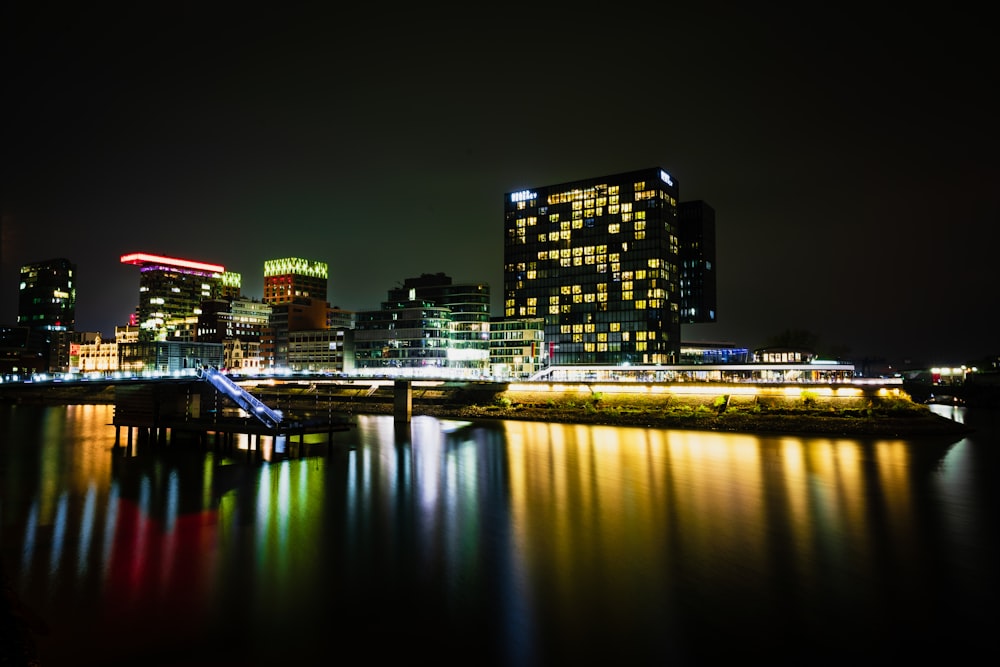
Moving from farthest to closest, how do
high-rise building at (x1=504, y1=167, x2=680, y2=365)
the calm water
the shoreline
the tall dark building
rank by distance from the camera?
the tall dark building, high-rise building at (x1=504, y1=167, x2=680, y2=365), the shoreline, the calm water

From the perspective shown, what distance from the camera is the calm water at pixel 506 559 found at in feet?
58.1

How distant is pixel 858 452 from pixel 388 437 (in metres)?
46.4

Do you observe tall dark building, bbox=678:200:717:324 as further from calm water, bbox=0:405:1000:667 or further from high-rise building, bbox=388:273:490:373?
calm water, bbox=0:405:1000:667

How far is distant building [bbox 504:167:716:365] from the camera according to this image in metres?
150

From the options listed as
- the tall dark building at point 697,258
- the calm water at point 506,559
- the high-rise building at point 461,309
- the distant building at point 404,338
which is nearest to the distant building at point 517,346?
the high-rise building at point 461,309

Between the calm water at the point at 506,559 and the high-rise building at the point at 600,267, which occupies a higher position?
the high-rise building at the point at 600,267

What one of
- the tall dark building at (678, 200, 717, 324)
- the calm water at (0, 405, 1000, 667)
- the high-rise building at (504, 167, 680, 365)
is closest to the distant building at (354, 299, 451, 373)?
the high-rise building at (504, 167, 680, 365)

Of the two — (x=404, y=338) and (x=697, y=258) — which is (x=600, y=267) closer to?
(x=697, y=258)

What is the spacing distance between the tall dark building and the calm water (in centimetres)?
13992

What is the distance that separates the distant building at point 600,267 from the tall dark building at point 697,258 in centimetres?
2751

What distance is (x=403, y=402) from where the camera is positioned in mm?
81250

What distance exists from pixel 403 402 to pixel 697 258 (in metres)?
129

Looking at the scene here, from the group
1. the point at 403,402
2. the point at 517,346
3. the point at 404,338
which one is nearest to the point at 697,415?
the point at 403,402

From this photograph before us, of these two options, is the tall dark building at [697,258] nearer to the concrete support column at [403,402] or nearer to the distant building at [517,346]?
the distant building at [517,346]
